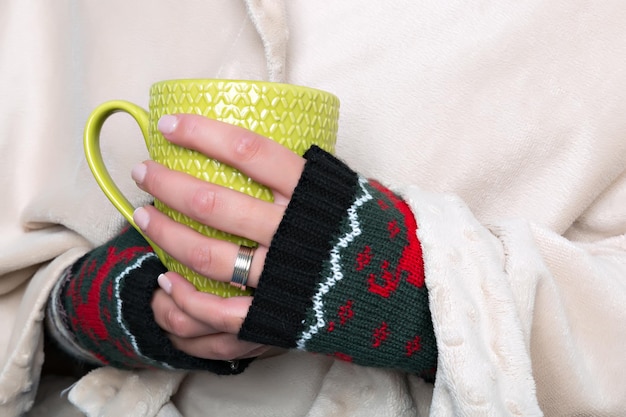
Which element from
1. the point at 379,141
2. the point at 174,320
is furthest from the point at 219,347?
the point at 379,141

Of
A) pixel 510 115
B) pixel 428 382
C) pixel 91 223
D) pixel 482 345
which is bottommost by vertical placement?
pixel 91 223

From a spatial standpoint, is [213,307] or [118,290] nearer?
[213,307]

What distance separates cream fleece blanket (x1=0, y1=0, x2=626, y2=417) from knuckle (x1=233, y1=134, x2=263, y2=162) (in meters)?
0.17

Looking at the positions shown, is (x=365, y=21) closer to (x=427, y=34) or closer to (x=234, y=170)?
(x=427, y=34)

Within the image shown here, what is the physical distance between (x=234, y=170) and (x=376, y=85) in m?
0.31

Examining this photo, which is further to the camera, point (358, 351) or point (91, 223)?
point (91, 223)

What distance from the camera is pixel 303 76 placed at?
83 cm

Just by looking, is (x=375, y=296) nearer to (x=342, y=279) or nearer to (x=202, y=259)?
(x=342, y=279)

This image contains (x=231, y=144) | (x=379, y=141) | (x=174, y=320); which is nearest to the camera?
(x=231, y=144)

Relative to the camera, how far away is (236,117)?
0.56 metres

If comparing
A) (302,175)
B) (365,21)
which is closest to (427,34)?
(365,21)

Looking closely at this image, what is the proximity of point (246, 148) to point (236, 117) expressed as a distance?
0.10ft

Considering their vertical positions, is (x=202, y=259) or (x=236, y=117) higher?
(x=236, y=117)

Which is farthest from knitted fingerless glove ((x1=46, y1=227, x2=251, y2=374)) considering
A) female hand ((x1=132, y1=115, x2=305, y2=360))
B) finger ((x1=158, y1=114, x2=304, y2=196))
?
finger ((x1=158, y1=114, x2=304, y2=196))
